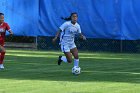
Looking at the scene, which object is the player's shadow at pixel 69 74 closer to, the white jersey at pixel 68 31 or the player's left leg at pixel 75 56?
the player's left leg at pixel 75 56

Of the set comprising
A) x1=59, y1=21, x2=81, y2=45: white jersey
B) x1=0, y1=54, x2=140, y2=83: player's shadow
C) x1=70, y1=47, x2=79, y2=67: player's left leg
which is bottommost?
x1=0, y1=54, x2=140, y2=83: player's shadow

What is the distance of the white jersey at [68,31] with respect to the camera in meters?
16.6

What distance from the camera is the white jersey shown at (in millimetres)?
16562

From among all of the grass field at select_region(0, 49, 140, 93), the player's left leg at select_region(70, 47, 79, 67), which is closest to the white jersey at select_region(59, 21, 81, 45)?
the player's left leg at select_region(70, 47, 79, 67)

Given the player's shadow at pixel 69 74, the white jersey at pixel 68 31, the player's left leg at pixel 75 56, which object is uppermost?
the white jersey at pixel 68 31

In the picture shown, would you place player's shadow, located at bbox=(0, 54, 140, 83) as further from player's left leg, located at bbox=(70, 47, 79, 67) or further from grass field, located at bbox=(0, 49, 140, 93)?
player's left leg, located at bbox=(70, 47, 79, 67)

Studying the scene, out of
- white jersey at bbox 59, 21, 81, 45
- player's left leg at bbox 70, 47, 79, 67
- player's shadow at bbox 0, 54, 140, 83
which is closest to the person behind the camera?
player's shadow at bbox 0, 54, 140, 83

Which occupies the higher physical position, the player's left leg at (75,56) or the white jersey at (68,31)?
the white jersey at (68,31)

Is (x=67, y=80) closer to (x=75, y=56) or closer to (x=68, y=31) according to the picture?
(x=75, y=56)

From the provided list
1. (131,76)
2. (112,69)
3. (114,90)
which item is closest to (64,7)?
(112,69)

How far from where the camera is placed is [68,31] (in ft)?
54.7

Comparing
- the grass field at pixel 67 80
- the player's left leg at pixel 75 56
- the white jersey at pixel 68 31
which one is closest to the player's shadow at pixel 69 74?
the grass field at pixel 67 80

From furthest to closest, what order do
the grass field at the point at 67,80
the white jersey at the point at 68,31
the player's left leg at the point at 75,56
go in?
the white jersey at the point at 68,31 → the player's left leg at the point at 75,56 → the grass field at the point at 67,80

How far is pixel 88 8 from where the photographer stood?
97.6ft
